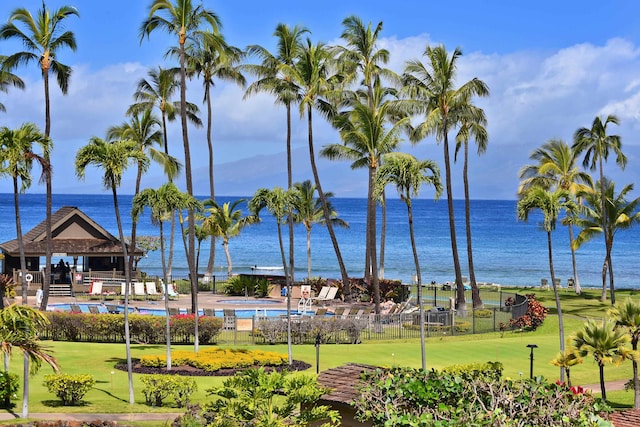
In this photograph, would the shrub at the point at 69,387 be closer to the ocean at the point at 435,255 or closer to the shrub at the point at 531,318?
the shrub at the point at 531,318

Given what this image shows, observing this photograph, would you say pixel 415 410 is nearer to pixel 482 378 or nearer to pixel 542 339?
pixel 482 378

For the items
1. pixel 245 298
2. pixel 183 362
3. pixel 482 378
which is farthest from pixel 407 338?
pixel 482 378

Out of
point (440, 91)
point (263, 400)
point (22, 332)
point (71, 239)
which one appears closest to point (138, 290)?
point (71, 239)

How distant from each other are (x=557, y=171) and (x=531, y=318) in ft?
50.3

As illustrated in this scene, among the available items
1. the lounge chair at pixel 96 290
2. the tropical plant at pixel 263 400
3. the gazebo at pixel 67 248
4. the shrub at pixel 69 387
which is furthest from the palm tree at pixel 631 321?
the gazebo at pixel 67 248

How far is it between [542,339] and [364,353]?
8.68m

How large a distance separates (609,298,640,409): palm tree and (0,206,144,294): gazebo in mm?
33668

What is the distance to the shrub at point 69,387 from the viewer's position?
22.5 m

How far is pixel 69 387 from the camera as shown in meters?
22.6

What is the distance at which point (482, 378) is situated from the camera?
16234mm

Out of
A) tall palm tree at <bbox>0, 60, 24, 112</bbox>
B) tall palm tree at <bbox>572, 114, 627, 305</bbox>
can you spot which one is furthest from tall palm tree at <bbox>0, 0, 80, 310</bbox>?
tall palm tree at <bbox>572, 114, 627, 305</bbox>

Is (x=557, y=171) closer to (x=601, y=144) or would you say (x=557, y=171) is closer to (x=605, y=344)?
(x=601, y=144)

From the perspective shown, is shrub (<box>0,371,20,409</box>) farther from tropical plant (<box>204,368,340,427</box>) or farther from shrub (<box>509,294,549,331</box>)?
shrub (<box>509,294,549,331</box>)

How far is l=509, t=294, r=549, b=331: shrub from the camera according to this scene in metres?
39.8
